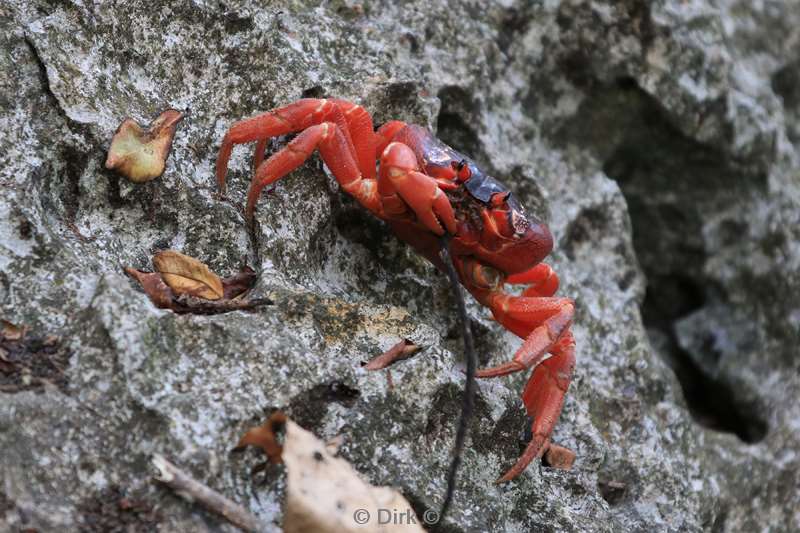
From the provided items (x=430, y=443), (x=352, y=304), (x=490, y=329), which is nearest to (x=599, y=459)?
(x=490, y=329)

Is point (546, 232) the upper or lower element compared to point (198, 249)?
lower

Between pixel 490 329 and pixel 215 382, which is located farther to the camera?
pixel 490 329

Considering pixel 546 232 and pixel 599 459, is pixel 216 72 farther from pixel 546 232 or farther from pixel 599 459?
pixel 599 459

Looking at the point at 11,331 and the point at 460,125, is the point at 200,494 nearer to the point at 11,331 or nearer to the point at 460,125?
the point at 11,331

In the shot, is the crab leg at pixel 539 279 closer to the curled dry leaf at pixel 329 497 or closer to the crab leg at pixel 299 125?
the crab leg at pixel 299 125

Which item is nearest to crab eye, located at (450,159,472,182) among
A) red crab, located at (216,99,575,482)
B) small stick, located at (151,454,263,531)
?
red crab, located at (216,99,575,482)

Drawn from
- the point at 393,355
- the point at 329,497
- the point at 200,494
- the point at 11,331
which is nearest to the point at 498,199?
the point at 393,355

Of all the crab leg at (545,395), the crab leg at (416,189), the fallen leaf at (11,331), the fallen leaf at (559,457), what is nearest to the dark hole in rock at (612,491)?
the fallen leaf at (559,457)
